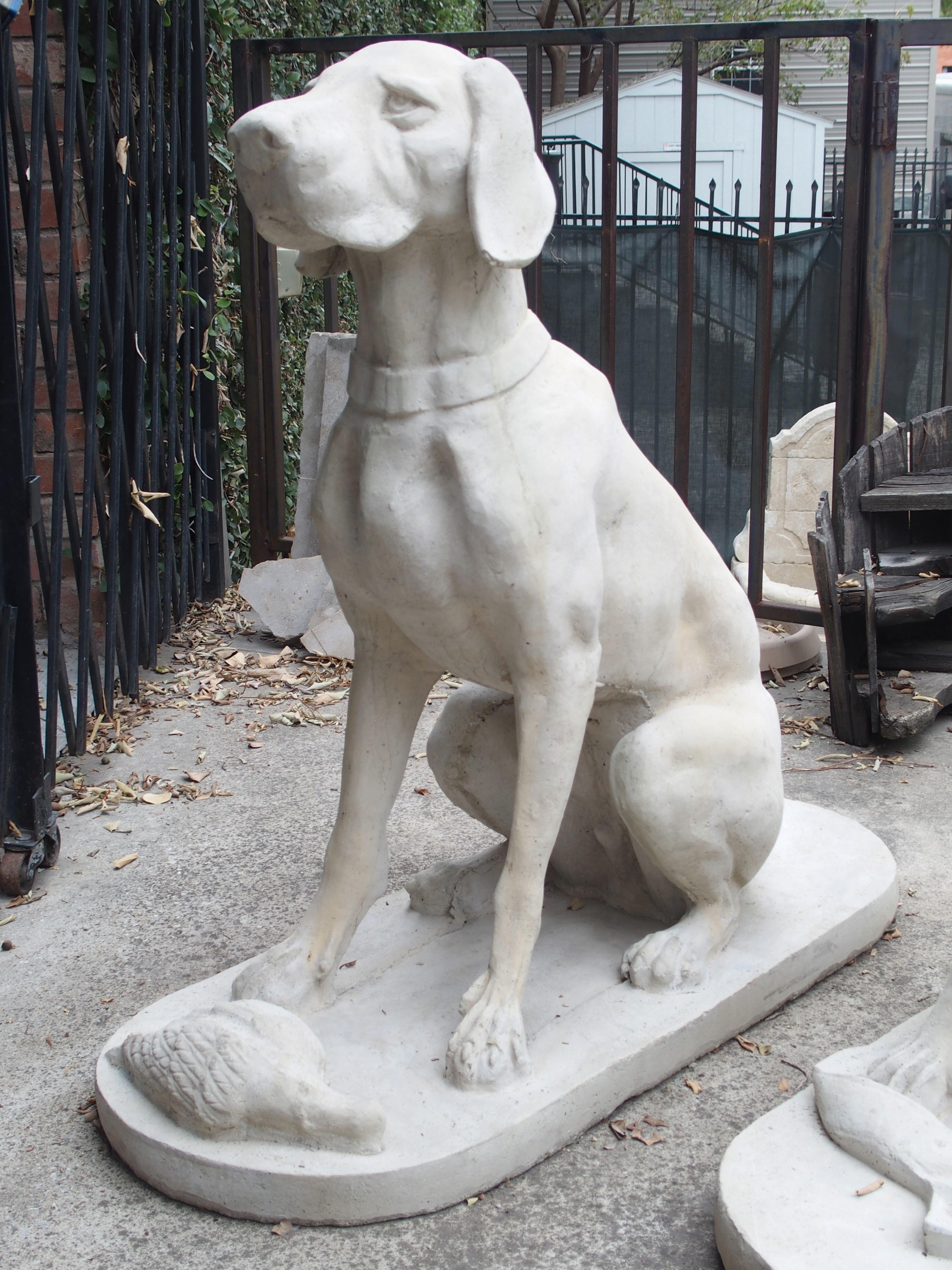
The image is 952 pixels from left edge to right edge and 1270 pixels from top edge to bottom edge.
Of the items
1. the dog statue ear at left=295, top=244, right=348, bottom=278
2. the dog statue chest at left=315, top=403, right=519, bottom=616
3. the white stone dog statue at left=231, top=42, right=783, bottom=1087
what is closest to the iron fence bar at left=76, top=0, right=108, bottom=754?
the white stone dog statue at left=231, top=42, right=783, bottom=1087

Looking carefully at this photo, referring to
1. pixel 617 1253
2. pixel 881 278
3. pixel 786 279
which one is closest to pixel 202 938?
pixel 617 1253

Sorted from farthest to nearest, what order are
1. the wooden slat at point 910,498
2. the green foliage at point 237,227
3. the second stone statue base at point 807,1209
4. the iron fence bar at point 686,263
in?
the green foliage at point 237,227 < the iron fence bar at point 686,263 < the wooden slat at point 910,498 < the second stone statue base at point 807,1209

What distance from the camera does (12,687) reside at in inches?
136

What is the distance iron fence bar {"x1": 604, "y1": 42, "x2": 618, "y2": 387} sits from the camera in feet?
16.8

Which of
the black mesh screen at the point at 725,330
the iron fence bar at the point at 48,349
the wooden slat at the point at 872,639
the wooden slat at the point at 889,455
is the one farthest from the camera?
the black mesh screen at the point at 725,330

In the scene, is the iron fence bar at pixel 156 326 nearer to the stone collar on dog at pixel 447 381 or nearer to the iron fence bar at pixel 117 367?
the iron fence bar at pixel 117 367

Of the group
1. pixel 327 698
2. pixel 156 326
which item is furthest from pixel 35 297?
pixel 327 698

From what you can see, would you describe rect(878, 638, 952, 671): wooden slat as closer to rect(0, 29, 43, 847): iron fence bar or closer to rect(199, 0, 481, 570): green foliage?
rect(0, 29, 43, 847): iron fence bar

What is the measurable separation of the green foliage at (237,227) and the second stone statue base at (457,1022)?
3.64m

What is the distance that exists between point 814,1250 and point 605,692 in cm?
108

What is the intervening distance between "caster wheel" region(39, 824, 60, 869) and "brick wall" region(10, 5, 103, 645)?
1.58 m

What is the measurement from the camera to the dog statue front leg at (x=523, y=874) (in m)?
2.32

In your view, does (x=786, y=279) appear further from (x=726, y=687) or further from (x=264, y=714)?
(x=726, y=687)

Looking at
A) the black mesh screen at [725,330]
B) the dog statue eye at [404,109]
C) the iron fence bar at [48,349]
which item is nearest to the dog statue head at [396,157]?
the dog statue eye at [404,109]
